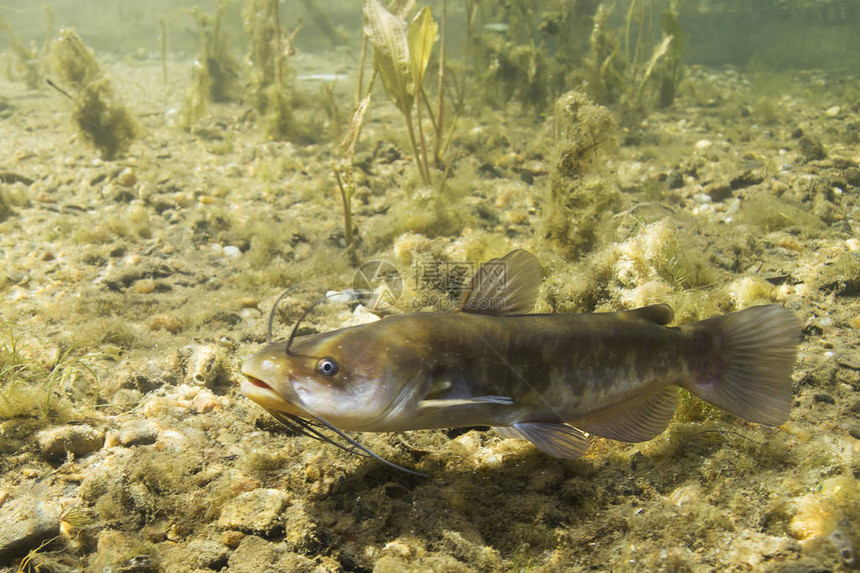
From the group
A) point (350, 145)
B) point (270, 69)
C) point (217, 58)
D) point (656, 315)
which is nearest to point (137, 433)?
point (656, 315)

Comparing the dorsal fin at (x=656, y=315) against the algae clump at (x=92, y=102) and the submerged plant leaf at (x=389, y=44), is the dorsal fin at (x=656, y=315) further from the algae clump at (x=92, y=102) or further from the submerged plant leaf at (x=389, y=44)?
the algae clump at (x=92, y=102)

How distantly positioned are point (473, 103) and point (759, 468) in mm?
9154

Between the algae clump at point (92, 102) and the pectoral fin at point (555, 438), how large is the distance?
27.5ft

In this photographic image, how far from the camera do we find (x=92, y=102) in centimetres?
764

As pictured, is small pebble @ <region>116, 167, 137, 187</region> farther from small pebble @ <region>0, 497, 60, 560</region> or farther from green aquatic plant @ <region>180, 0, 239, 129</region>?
small pebble @ <region>0, 497, 60, 560</region>

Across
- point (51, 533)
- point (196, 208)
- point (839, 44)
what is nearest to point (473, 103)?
point (196, 208)

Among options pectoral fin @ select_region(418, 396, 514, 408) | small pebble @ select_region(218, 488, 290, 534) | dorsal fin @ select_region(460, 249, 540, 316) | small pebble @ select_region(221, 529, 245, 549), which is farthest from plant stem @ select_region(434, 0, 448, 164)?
small pebble @ select_region(221, 529, 245, 549)

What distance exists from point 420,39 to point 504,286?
4.15 m

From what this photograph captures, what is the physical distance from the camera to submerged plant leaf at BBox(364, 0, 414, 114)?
5.20m

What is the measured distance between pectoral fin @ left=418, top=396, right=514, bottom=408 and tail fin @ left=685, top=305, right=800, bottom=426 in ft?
3.49

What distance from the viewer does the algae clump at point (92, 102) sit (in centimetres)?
759

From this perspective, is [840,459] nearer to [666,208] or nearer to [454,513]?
[454,513]

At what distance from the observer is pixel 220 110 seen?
10.5m
